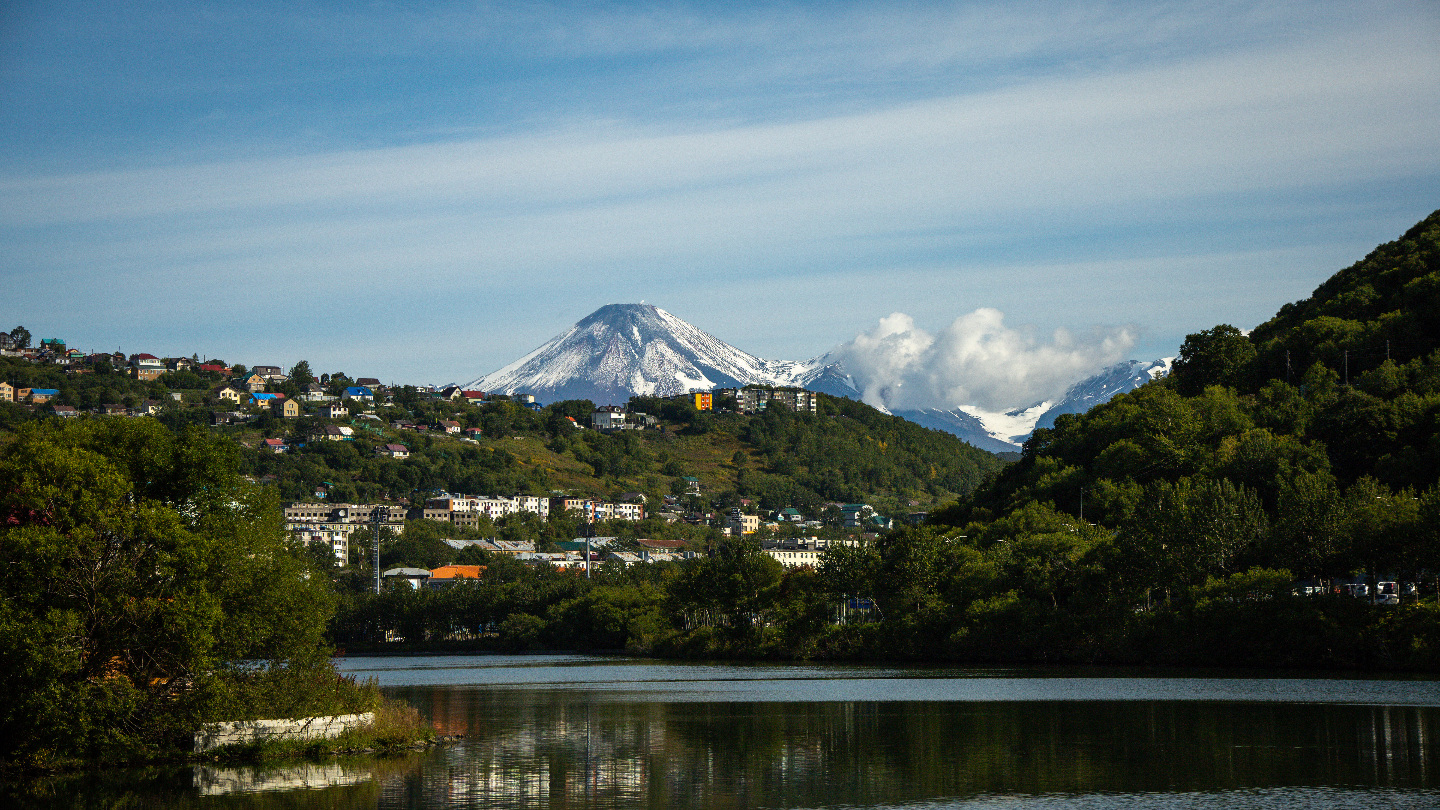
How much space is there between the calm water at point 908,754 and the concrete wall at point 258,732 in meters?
1.43

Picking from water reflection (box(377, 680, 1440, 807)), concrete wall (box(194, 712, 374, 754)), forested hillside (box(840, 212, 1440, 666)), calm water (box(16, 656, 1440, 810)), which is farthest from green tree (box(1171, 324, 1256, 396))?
concrete wall (box(194, 712, 374, 754))

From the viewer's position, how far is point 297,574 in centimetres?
3894

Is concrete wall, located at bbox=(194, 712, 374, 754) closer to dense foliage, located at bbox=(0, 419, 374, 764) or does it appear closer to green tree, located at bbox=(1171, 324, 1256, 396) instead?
dense foliage, located at bbox=(0, 419, 374, 764)

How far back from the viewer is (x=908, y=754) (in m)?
37.4

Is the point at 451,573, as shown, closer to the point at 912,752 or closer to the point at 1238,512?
the point at 1238,512

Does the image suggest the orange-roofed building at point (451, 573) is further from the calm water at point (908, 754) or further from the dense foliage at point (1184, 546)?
the calm water at point (908, 754)

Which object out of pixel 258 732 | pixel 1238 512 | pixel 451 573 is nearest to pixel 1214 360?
pixel 1238 512

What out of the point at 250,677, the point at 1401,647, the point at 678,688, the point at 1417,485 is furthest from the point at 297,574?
the point at 1417,485

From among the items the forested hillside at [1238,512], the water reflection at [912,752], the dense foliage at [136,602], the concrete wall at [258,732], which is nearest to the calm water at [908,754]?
the water reflection at [912,752]

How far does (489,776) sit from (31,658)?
11.4 meters

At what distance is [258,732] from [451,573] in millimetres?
145862

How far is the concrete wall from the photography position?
121ft

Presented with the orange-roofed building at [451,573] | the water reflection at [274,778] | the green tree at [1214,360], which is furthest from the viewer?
the orange-roofed building at [451,573]

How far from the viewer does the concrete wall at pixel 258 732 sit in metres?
36.8
